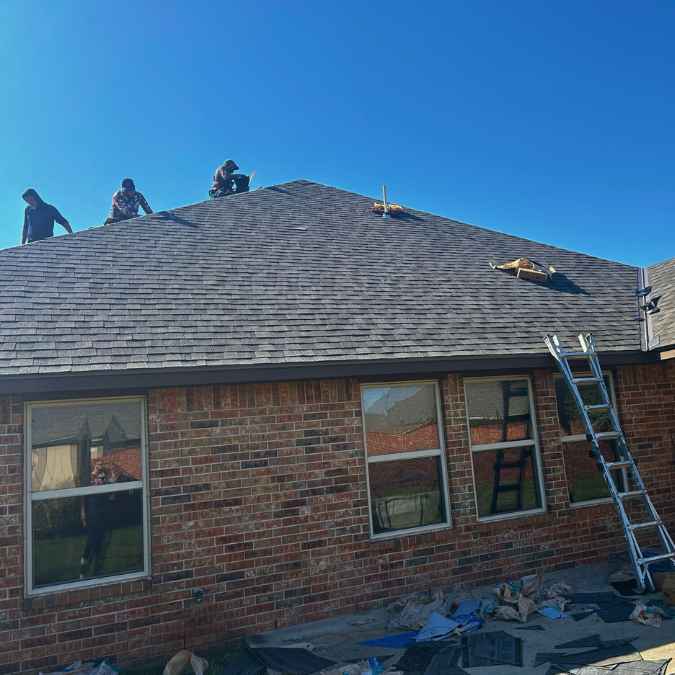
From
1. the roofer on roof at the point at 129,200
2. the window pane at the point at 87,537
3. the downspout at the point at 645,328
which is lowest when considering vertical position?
the window pane at the point at 87,537

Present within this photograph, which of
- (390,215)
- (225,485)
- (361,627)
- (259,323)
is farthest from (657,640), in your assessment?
(390,215)

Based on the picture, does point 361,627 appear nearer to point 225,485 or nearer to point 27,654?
point 225,485

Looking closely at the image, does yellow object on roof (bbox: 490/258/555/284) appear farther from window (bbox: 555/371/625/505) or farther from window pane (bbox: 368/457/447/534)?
window pane (bbox: 368/457/447/534)

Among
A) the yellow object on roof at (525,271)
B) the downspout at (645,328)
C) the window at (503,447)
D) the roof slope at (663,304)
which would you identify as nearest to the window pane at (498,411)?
the window at (503,447)

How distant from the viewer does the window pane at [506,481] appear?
7.03m

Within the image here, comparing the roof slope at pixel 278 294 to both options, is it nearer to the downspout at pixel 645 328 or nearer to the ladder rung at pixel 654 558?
the downspout at pixel 645 328

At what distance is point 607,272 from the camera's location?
1028cm

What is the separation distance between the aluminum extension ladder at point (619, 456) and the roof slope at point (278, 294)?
0.37 meters

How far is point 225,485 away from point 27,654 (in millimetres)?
2125

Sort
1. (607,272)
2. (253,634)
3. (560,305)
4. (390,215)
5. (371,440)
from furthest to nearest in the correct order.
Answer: (390,215)
(607,272)
(560,305)
(371,440)
(253,634)

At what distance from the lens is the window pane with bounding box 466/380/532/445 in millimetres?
7156

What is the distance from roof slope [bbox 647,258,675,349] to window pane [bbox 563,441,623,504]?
1577mm

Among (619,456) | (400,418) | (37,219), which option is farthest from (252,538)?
(37,219)

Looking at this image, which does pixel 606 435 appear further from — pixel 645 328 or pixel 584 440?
pixel 645 328
